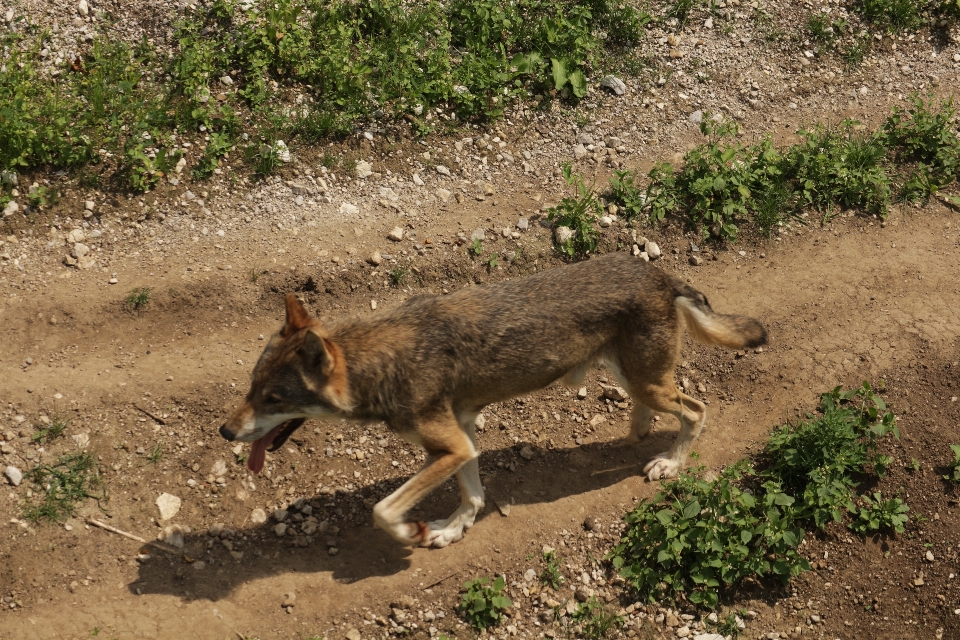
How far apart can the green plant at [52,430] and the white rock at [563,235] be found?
5.51m

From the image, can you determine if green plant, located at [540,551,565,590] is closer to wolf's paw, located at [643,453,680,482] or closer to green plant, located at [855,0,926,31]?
wolf's paw, located at [643,453,680,482]

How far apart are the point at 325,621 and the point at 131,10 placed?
812 cm

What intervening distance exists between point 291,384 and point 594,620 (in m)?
3.29

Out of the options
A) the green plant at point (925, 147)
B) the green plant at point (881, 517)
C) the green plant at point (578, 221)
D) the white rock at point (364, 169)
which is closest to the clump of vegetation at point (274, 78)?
the white rock at point (364, 169)

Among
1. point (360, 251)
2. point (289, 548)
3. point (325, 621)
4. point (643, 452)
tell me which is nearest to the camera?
point (325, 621)

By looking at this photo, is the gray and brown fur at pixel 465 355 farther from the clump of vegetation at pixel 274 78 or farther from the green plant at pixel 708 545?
the clump of vegetation at pixel 274 78

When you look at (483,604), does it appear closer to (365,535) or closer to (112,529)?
(365,535)

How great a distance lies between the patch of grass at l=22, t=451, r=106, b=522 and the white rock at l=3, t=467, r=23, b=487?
73 mm

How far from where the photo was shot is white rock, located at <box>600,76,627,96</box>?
12.0 meters

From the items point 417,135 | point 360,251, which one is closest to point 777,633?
point 360,251

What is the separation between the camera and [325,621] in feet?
24.1

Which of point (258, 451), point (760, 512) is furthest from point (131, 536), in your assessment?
point (760, 512)

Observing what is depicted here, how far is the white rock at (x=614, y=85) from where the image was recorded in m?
12.0

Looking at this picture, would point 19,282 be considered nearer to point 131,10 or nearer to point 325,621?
point 131,10
